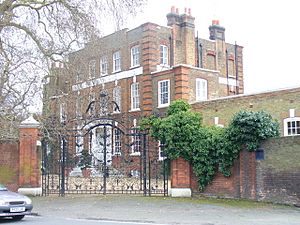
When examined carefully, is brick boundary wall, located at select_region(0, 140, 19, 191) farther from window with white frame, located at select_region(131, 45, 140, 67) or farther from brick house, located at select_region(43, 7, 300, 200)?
window with white frame, located at select_region(131, 45, 140, 67)

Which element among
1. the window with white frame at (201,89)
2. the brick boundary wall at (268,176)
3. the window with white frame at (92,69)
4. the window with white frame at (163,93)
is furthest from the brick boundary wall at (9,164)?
the window with white frame at (201,89)

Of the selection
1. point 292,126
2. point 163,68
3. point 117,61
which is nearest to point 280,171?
point 292,126

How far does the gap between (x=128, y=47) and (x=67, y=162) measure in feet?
62.1

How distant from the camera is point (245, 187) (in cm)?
1933

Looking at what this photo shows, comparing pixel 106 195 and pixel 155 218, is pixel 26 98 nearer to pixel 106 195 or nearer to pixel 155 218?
pixel 106 195

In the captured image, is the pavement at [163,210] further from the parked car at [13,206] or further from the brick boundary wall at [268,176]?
the parked car at [13,206]

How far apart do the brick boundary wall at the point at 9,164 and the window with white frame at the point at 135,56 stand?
1930cm

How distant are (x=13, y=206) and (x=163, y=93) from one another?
24393 millimetres

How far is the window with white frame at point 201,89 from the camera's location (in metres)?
37.7

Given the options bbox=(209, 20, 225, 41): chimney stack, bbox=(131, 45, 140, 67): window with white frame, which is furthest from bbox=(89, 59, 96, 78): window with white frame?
bbox=(209, 20, 225, 41): chimney stack

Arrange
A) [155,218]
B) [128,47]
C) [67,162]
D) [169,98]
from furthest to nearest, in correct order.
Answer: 1. [128,47]
2. [169,98]
3. [67,162]
4. [155,218]

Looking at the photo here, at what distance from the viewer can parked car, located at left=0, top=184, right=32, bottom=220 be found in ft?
46.1

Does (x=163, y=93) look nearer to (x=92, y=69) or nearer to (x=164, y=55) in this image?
(x=164, y=55)

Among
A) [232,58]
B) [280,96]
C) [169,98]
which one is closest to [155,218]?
[280,96]
